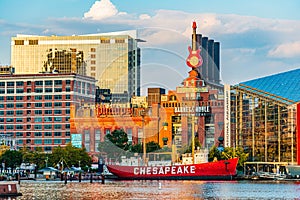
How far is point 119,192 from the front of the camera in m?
121

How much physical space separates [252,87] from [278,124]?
52.1ft

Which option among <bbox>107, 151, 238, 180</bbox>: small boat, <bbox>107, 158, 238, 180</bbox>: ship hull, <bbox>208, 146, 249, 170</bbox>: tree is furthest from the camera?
<bbox>208, 146, 249, 170</bbox>: tree

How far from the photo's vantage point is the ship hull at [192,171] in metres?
166

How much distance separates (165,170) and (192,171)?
6468 millimetres

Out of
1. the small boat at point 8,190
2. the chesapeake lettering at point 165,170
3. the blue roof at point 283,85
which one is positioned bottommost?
the small boat at point 8,190

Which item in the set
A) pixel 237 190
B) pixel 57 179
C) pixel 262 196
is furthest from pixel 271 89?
pixel 262 196

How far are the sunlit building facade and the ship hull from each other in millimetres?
15208

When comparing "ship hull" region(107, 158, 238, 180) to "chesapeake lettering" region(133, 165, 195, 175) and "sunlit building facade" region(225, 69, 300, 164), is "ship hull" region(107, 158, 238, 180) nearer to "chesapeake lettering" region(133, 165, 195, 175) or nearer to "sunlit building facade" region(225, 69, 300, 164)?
"chesapeake lettering" region(133, 165, 195, 175)

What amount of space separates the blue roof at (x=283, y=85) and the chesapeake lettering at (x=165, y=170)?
1049 inches

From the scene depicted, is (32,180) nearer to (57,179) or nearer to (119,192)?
(57,179)

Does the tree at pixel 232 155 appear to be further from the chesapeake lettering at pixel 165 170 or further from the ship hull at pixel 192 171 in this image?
the chesapeake lettering at pixel 165 170

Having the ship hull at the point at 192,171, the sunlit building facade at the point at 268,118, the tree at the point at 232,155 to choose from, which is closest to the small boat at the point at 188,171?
the ship hull at the point at 192,171

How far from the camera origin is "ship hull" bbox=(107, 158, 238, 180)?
546 feet

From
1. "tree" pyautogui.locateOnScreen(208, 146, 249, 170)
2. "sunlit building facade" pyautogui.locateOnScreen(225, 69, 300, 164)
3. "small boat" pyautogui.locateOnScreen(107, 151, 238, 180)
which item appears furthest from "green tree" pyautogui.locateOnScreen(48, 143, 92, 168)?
"sunlit building facade" pyautogui.locateOnScreen(225, 69, 300, 164)
